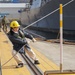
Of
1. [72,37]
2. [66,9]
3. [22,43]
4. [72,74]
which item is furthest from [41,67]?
[66,9]

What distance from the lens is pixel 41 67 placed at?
26.6 feet

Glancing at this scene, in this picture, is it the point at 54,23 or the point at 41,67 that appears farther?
the point at 54,23

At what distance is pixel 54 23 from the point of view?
2334cm

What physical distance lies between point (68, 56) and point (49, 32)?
15.0 metres

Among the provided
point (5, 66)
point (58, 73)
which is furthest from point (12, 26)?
point (58, 73)

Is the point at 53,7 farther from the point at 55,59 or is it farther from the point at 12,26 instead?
the point at 12,26

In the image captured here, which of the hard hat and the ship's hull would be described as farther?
the ship's hull

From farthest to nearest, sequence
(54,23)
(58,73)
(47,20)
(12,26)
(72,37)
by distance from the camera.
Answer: (47,20) < (54,23) < (72,37) < (12,26) < (58,73)

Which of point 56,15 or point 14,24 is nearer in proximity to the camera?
point 14,24

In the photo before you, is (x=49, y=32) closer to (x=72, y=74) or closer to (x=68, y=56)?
(x=68, y=56)

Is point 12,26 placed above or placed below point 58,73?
above

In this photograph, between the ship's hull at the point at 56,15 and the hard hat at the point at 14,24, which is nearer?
the hard hat at the point at 14,24

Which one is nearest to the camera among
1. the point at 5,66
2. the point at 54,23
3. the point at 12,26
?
the point at 12,26

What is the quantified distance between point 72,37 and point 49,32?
459 cm
